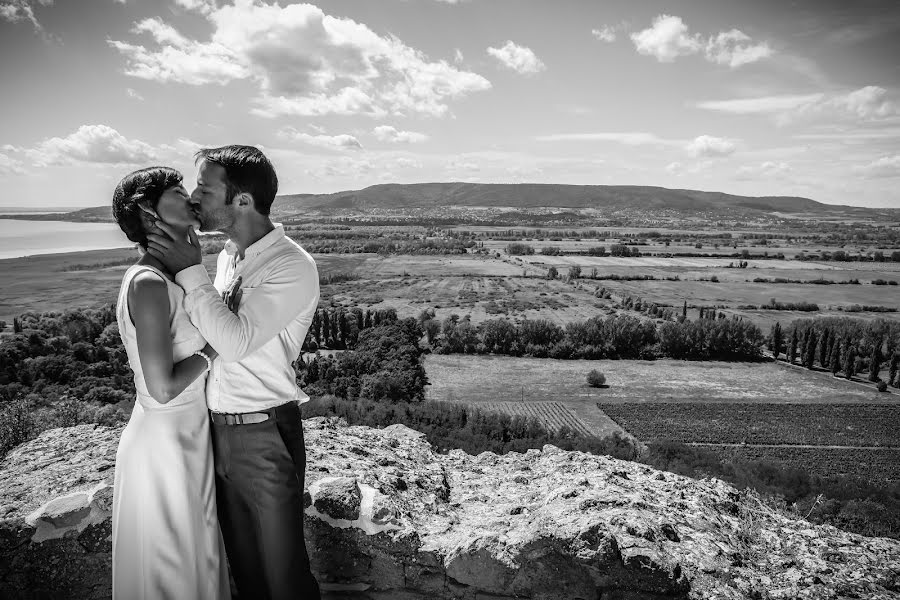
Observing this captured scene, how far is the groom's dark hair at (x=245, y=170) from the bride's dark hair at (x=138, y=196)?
274 mm

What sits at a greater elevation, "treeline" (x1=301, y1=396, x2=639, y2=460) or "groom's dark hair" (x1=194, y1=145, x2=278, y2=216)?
"groom's dark hair" (x1=194, y1=145, x2=278, y2=216)

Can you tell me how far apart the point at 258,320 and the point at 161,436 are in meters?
0.98

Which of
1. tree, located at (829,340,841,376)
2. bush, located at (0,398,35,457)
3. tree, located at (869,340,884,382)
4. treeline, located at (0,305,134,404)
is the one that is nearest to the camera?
bush, located at (0,398,35,457)

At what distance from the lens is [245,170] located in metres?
3.39

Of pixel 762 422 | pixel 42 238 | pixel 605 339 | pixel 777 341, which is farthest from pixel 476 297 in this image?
pixel 42 238

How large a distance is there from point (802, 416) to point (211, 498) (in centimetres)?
5498

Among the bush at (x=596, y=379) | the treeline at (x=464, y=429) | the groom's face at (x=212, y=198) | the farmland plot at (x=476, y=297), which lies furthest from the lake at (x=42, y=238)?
the bush at (x=596, y=379)

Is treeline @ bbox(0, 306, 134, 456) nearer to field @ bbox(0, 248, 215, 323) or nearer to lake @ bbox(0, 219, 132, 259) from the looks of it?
field @ bbox(0, 248, 215, 323)

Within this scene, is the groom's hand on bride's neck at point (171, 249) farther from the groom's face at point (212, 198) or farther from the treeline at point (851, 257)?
the treeline at point (851, 257)

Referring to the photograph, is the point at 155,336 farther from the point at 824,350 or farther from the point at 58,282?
the point at 824,350

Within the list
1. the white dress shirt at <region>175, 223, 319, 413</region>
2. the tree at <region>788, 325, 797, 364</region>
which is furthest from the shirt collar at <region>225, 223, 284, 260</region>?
the tree at <region>788, 325, 797, 364</region>

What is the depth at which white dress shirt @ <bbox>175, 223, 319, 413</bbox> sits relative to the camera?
10.4 feet

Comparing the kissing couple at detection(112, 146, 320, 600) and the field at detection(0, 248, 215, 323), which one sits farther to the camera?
the field at detection(0, 248, 215, 323)

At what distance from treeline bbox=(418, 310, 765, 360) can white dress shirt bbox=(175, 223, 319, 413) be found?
6352cm
